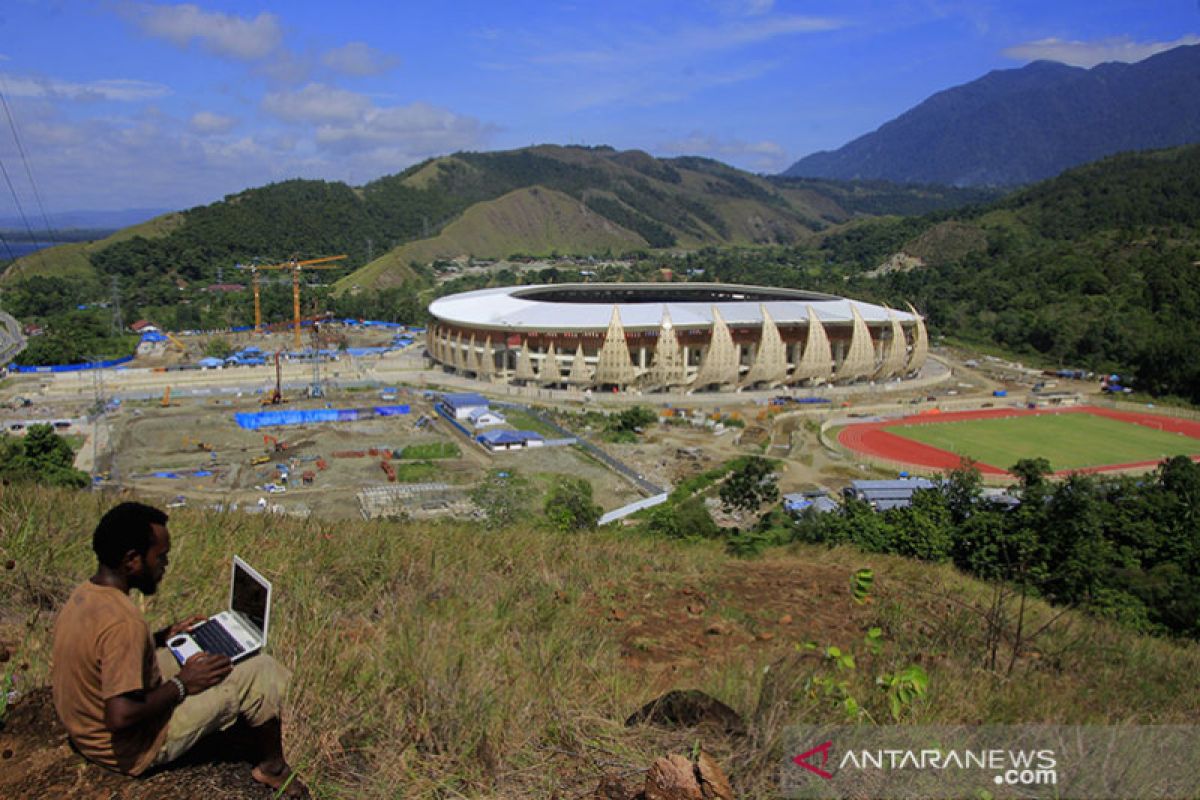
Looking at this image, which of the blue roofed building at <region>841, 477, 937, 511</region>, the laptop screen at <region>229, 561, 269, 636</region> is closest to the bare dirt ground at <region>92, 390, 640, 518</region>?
the blue roofed building at <region>841, 477, 937, 511</region>

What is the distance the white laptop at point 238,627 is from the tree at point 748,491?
61.6 feet

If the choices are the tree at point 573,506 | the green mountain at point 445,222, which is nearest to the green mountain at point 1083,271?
the tree at point 573,506

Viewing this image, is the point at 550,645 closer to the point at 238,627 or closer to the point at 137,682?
the point at 238,627

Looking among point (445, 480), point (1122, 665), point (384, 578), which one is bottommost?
point (445, 480)

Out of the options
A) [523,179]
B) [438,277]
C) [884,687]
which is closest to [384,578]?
[884,687]

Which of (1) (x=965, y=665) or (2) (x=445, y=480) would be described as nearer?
(1) (x=965, y=665)

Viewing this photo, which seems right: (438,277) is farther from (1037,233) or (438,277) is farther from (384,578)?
(384,578)

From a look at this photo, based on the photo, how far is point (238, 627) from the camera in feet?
9.45

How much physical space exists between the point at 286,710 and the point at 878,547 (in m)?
12.6

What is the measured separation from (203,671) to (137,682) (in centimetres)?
20

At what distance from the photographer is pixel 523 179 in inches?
6388

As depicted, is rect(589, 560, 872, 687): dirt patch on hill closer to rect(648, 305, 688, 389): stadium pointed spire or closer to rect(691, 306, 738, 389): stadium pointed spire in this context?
rect(648, 305, 688, 389): stadium pointed spire

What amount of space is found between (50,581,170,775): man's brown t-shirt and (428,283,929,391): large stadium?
112 feet

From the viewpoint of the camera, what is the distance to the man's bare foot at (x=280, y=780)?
106 inches
